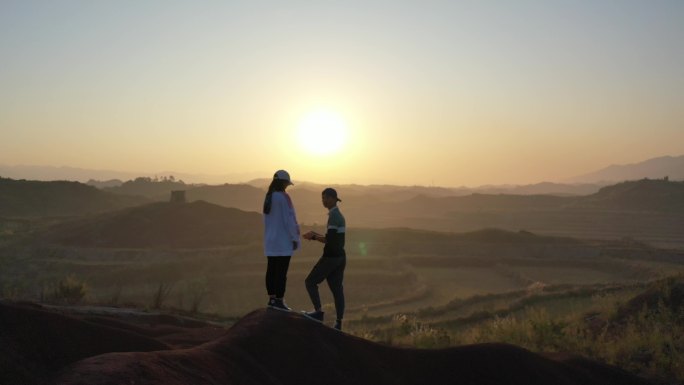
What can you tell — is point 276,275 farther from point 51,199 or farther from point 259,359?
point 51,199

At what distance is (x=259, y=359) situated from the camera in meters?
6.69

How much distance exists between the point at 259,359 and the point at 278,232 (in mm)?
2104

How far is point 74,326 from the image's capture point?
6500mm

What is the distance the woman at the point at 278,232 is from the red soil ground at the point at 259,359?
61cm

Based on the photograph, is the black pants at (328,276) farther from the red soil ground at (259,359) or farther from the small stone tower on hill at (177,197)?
the small stone tower on hill at (177,197)

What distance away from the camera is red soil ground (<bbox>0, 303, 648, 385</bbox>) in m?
4.93

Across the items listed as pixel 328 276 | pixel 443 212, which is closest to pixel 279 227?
pixel 328 276

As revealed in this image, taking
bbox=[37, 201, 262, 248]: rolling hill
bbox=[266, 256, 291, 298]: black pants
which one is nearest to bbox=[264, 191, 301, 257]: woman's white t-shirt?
bbox=[266, 256, 291, 298]: black pants

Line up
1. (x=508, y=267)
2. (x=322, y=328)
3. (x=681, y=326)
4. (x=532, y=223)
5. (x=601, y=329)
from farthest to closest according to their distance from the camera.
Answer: (x=532, y=223) < (x=508, y=267) < (x=601, y=329) < (x=681, y=326) < (x=322, y=328)

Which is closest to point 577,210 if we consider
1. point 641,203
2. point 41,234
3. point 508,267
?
point 641,203

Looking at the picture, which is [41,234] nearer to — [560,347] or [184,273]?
[184,273]

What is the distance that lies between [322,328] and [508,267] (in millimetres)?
39951

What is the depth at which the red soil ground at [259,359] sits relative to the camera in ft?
16.2

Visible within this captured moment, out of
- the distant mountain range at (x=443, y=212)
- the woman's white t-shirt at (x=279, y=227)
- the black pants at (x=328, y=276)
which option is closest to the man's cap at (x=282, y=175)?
the woman's white t-shirt at (x=279, y=227)
